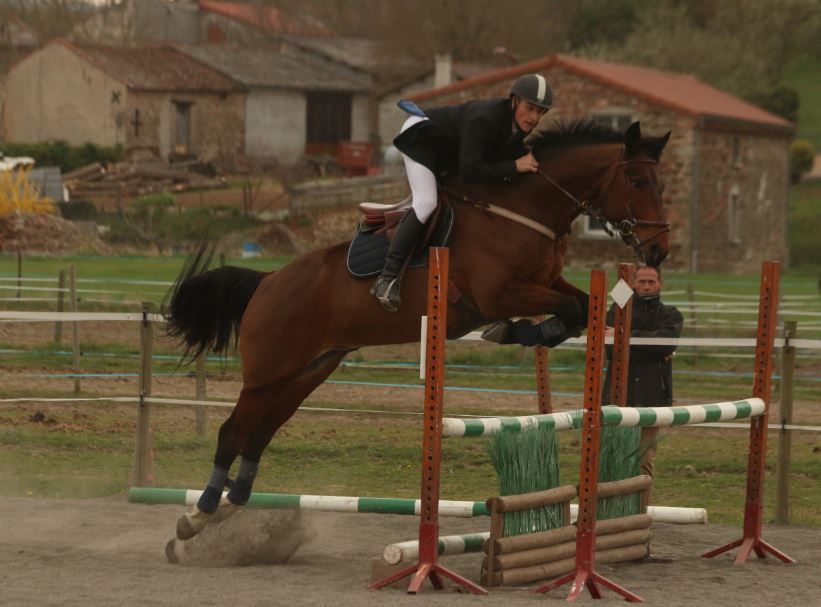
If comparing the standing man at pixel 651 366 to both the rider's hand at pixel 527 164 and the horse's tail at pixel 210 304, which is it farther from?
the horse's tail at pixel 210 304

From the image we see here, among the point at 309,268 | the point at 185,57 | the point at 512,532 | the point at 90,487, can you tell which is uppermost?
the point at 185,57

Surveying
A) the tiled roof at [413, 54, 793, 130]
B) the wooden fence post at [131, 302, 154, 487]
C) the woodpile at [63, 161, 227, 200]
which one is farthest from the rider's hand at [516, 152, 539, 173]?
the woodpile at [63, 161, 227, 200]

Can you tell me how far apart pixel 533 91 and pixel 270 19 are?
55.1 metres

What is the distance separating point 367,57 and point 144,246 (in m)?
26.1

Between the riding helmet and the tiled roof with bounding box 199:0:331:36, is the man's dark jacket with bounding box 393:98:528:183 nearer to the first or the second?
the riding helmet

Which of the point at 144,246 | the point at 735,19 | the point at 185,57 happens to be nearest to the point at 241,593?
the point at 144,246

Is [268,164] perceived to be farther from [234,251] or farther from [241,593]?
[241,593]

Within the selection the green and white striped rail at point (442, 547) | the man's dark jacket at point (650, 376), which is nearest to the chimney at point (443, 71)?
the man's dark jacket at point (650, 376)

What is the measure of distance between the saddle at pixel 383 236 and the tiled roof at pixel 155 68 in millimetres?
35089

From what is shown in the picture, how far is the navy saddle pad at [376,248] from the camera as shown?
21.4 ft

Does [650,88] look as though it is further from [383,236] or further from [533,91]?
[533,91]

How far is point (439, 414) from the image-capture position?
5.69 m

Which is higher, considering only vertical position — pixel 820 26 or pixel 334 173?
pixel 820 26

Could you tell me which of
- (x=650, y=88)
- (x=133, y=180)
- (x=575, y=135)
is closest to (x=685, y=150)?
(x=650, y=88)
